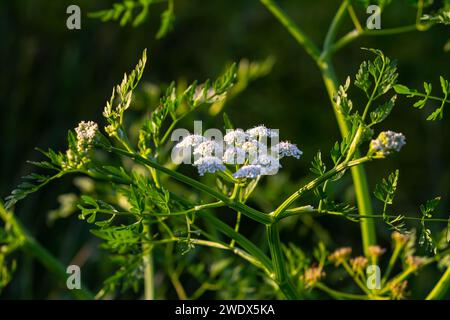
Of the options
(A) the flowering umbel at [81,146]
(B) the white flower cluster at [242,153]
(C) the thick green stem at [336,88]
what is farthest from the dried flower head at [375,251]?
(A) the flowering umbel at [81,146]

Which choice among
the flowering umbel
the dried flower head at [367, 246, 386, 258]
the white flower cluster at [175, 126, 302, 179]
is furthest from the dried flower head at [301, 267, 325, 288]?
the flowering umbel

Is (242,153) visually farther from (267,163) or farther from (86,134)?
(86,134)

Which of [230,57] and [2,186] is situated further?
[230,57]

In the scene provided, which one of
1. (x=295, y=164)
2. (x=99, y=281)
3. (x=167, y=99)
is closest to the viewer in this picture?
(x=167, y=99)

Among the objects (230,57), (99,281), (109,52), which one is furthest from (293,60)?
(99,281)

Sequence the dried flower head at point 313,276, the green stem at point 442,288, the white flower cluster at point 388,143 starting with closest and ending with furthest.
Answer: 1. the white flower cluster at point 388,143
2. the green stem at point 442,288
3. the dried flower head at point 313,276

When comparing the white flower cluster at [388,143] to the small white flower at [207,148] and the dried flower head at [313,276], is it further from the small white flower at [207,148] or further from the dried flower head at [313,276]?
the dried flower head at [313,276]

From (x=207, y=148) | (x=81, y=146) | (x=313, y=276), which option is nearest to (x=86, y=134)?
(x=81, y=146)

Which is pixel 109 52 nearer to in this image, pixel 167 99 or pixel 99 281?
pixel 99 281
